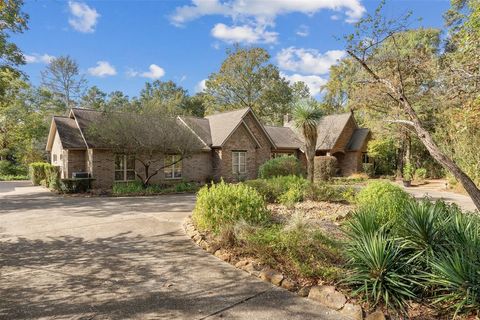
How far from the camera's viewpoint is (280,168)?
18.2 meters

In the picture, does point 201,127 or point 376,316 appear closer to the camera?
point 376,316

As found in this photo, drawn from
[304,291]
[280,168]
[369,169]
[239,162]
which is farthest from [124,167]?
[369,169]

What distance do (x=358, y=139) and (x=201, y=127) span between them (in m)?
15.6

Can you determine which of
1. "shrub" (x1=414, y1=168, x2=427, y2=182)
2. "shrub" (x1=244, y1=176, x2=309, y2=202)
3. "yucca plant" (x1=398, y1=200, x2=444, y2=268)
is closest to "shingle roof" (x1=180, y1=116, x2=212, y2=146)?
"shrub" (x1=244, y1=176, x2=309, y2=202)

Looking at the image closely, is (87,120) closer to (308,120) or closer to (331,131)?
(308,120)

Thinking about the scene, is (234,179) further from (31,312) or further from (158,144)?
(31,312)

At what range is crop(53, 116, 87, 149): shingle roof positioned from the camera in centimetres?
1943

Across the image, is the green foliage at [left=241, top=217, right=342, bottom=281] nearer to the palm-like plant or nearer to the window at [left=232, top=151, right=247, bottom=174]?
the palm-like plant

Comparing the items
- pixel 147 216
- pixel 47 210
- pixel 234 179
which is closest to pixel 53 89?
pixel 234 179

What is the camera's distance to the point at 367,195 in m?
9.06

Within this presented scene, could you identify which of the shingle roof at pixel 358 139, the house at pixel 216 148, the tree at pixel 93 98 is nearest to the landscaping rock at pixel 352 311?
the house at pixel 216 148

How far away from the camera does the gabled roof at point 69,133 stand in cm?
1942

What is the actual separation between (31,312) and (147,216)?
6.46 meters

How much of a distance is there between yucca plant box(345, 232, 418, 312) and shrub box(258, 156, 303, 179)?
13073 millimetres
